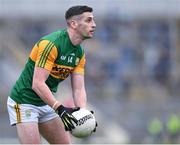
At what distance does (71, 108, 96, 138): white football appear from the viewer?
8328 millimetres

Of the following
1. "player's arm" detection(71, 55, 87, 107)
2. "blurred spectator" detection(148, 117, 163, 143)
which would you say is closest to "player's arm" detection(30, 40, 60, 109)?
"player's arm" detection(71, 55, 87, 107)

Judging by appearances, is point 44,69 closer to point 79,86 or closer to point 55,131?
point 79,86

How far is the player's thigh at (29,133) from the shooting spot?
8453mm

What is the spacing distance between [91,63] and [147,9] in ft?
10.2

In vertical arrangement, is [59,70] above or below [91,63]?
above

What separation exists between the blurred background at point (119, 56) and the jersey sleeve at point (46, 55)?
11.3 metres

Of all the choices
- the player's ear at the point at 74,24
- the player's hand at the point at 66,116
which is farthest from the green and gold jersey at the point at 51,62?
the player's hand at the point at 66,116

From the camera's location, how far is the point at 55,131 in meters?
8.90

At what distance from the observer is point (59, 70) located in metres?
8.46

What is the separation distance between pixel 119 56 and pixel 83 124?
14660 millimetres

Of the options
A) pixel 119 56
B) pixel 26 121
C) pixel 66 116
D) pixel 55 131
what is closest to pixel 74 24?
pixel 66 116

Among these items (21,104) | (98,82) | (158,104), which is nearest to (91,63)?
(98,82)

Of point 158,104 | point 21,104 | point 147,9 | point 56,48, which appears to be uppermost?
point 56,48

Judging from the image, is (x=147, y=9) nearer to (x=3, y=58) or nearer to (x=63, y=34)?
(x=3, y=58)
